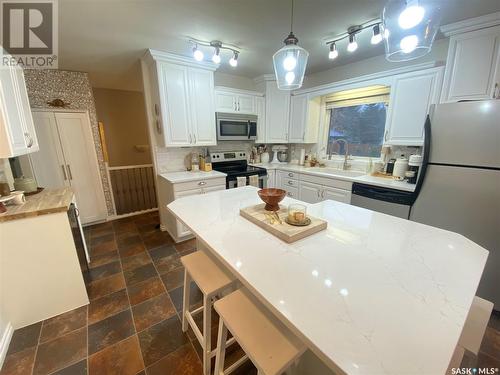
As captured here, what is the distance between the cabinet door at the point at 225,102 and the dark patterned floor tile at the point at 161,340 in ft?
9.42

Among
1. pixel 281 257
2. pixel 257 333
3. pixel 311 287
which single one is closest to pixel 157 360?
pixel 257 333

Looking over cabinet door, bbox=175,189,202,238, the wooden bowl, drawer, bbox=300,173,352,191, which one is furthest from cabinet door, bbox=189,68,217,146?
the wooden bowl

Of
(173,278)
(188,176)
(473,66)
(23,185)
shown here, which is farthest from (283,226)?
(23,185)

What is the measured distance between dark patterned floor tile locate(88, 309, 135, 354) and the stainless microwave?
8.33ft

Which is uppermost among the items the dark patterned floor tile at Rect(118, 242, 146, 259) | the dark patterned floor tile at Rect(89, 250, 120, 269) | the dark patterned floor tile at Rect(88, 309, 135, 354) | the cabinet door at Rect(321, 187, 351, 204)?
the cabinet door at Rect(321, 187, 351, 204)

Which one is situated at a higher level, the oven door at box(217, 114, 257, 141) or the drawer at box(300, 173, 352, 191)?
the oven door at box(217, 114, 257, 141)

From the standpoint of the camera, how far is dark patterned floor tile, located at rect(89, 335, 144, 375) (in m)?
1.38

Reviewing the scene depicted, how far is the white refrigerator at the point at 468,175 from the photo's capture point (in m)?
1.63

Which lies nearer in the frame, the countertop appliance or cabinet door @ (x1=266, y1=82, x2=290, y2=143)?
the countertop appliance

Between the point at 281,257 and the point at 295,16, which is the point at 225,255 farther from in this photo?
the point at 295,16

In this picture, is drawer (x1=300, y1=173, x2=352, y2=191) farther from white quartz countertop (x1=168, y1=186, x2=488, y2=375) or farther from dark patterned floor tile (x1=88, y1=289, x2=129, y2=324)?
dark patterned floor tile (x1=88, y1=289, x2=129, y2=324)

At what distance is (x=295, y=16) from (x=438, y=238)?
79.1 inches

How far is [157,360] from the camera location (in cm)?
144

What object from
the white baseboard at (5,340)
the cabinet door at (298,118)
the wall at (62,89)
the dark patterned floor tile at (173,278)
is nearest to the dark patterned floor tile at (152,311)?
the dark patterned floor tile at (173,278)
